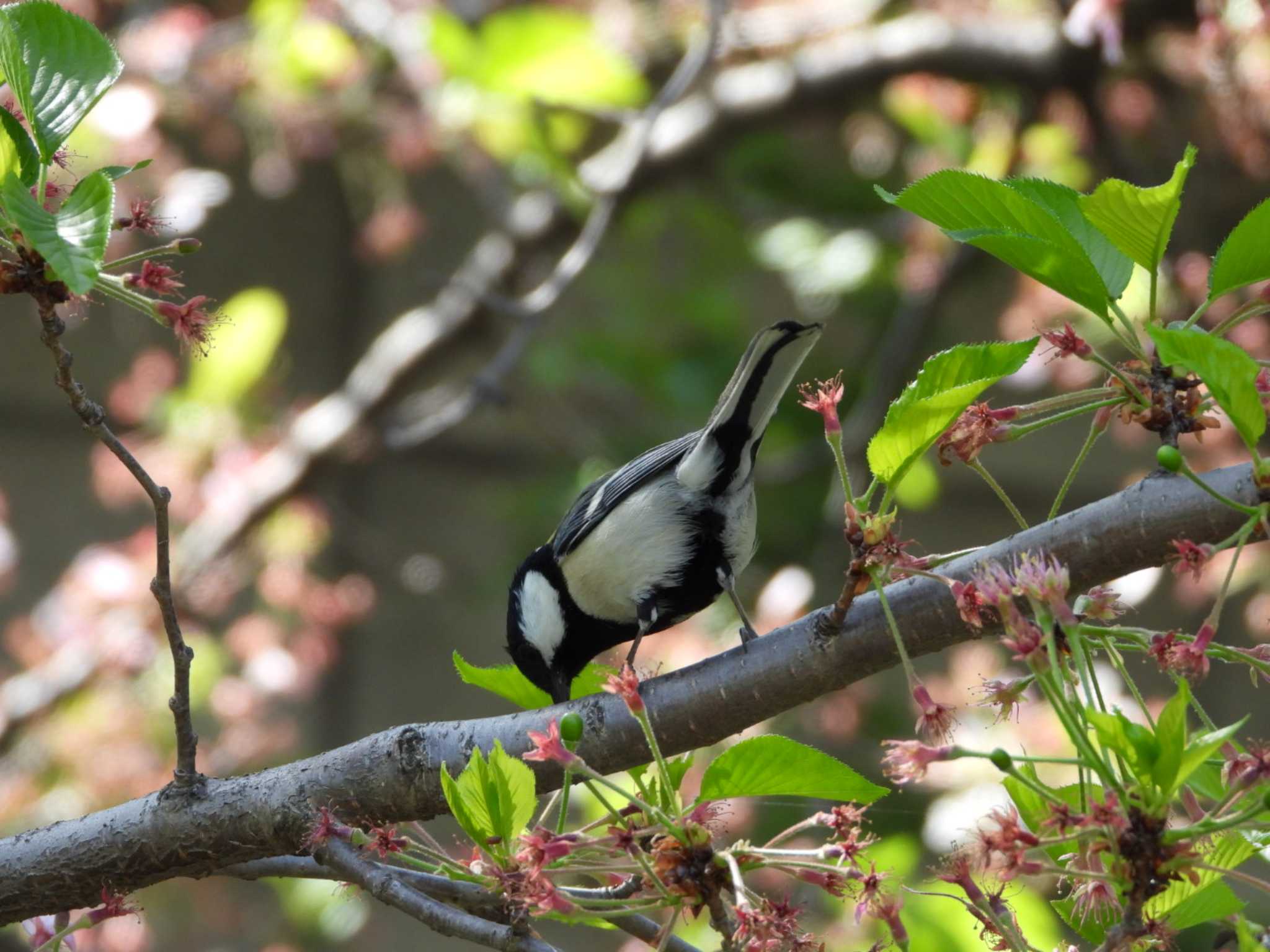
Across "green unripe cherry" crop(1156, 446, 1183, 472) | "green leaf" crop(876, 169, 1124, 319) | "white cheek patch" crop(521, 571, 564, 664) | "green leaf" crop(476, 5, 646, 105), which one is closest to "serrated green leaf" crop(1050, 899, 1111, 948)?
"green unripe cherry" crop(1156, 446, 1183, 472)

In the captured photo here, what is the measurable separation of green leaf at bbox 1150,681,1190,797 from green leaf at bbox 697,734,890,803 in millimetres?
223

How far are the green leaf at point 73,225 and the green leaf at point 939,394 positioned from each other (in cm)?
51

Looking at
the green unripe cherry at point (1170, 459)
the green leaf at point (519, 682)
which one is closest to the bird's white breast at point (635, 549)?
the green leaf at point (519, 682)

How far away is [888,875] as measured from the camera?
0.95 m

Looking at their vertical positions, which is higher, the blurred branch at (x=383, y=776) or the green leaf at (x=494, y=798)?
the green leaf at (x=494, y=798)

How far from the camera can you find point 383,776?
3.92 ft

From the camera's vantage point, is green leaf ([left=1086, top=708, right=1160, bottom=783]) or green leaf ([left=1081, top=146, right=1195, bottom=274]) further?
green leaf ([left=1081, top=146, right=1195, bottom=274])

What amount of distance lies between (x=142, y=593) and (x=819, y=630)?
2283mm

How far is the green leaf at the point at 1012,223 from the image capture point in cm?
88

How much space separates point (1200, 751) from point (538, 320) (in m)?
Answer: 2.11

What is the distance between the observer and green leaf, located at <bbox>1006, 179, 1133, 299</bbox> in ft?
3.11

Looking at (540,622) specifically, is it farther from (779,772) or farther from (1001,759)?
(1001,759)

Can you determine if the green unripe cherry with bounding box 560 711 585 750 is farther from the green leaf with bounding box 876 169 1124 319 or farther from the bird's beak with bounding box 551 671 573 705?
the bird's beak with bounding box 551 671 573 705

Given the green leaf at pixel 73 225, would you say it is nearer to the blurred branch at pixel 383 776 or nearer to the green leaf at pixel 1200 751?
the blurred branch at pixel 383 776
